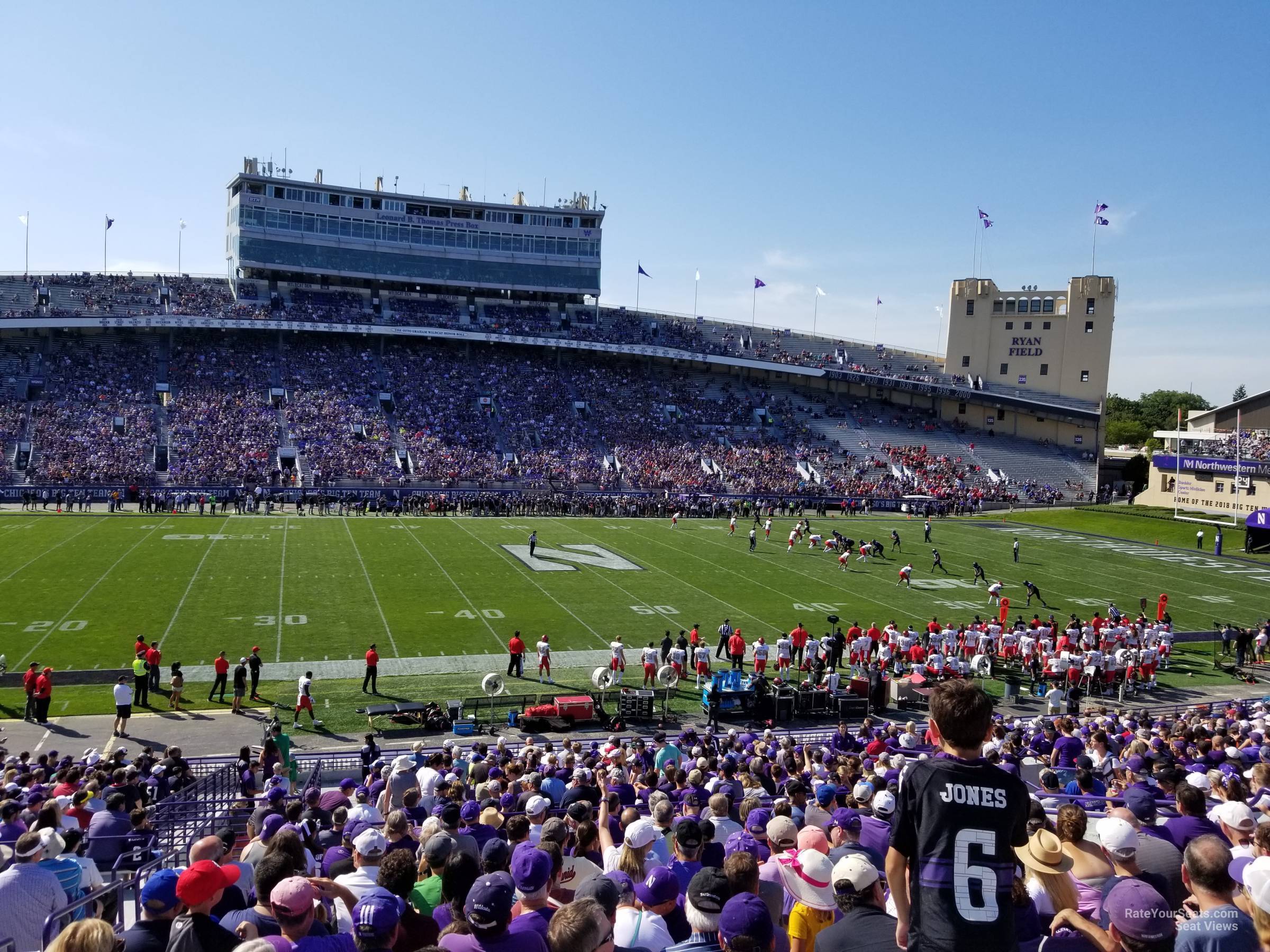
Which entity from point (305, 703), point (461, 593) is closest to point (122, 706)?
point (305, 703)

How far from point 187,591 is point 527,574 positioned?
9.66m

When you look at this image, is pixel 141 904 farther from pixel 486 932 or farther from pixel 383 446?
pixel 383 446

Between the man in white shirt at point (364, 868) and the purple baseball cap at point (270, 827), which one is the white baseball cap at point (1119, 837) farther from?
the purple baseball cap at point (270, 827)

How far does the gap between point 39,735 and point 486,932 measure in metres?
14.5

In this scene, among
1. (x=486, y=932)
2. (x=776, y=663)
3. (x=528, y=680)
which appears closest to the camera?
(x=486, y=932)

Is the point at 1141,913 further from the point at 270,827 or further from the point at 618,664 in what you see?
the point at 618,664

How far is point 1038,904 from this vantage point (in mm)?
4523

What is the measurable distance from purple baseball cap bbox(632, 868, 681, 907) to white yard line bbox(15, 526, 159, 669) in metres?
18.7

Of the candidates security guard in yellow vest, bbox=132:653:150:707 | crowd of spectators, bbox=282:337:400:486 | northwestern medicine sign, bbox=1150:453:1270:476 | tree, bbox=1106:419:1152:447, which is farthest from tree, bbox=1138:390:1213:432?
security guard in yellow vest, bbox=132:653:150:707

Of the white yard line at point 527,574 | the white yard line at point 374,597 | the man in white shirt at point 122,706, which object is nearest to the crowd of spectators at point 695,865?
the man in white shirt at point 122,706

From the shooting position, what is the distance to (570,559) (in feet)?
109

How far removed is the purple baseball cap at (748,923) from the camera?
3676mm

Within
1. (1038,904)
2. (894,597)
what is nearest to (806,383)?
(894,597)

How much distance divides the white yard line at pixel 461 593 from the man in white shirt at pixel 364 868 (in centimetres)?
1645
